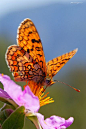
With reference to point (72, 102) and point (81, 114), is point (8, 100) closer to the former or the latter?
point (81, 114)

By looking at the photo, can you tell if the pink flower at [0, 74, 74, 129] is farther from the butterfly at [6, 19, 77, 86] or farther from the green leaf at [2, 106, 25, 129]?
the butterfly at [6, 19, 77, 86]

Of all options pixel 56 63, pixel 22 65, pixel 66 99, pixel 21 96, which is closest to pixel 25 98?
pixel 21 96

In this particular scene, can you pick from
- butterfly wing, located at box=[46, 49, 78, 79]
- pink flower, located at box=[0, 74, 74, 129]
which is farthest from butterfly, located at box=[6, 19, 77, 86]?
pink flower, located at box=[0, 74, 74, 129]

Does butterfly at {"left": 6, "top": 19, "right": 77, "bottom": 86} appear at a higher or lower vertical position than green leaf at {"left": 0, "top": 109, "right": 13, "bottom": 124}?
higher

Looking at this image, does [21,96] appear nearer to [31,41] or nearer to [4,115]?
[4,115]

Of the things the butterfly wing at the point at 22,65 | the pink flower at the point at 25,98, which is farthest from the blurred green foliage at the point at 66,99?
the pink flower at the point at 25,98

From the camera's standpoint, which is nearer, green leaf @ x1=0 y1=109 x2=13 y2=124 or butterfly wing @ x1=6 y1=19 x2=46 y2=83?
green leaf @ x1=0 y1=109 x2=13 y2=124

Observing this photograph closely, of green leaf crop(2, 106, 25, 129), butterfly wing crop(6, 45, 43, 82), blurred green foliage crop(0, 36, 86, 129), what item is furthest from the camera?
blurred green foliage crop(0, 36, 86, 129)
